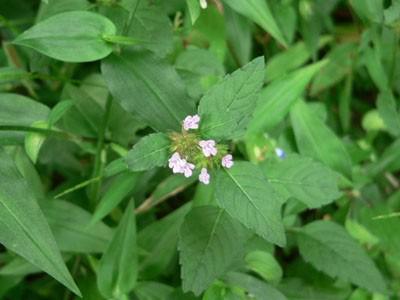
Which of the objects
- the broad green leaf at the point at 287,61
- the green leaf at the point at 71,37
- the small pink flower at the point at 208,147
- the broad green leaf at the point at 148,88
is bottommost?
the broad green leaf at the point at 287,61

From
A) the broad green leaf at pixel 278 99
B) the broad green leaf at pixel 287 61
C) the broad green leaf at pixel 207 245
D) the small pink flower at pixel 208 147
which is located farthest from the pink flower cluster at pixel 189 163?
the broad green leaf at pixel 287 61

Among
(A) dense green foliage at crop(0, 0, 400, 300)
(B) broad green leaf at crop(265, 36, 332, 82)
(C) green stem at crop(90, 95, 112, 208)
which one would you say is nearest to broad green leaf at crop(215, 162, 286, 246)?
(A) dense green foliage at crop(0, 0, 400, 300)

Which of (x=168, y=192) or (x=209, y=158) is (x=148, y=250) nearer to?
(x=168, y=192)

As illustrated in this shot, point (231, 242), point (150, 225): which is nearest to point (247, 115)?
point (231, 242)

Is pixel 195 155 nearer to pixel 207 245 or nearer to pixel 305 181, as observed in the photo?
pixel 207 245

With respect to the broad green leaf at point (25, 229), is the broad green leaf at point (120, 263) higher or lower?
lower

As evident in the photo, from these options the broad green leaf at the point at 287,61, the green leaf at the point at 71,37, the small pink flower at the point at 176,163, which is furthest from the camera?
the broad green leaf at the point at 287,61

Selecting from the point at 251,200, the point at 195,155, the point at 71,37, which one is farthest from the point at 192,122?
the point at 71,37

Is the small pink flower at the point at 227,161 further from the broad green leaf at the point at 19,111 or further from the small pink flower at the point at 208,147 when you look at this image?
the broad green leaf at the point at 19,111
